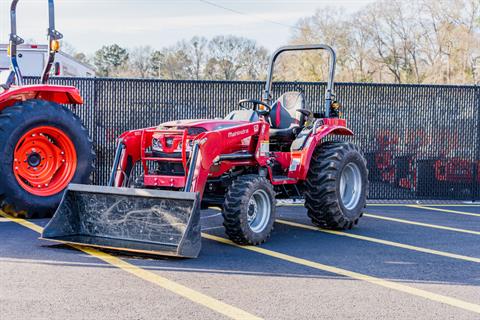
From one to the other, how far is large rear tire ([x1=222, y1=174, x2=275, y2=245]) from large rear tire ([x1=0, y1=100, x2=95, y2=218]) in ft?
9.68

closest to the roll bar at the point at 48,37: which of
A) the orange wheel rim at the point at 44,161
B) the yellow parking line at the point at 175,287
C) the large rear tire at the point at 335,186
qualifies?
the orange wheel rim at the point at 44,161

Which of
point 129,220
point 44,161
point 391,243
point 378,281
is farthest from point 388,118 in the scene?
point 378,281

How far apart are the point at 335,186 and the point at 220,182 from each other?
1.58 metres

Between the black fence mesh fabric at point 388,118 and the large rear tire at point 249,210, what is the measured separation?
492cm

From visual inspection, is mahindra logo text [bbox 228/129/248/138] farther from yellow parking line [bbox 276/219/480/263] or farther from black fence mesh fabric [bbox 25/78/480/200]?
black fence mesh fabric [bbox 25/78/480/200]

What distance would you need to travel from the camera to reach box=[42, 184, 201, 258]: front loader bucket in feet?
23.5

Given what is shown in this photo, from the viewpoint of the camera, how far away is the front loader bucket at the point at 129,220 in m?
7.17

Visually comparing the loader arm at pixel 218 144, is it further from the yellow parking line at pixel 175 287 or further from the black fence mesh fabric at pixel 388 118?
the black fence mesh fabric at pixel 388 118

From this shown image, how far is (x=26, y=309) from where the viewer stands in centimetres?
521

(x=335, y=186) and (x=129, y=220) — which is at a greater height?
(x=335, y=186)

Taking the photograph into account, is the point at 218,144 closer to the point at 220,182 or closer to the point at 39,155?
the point at 220,182

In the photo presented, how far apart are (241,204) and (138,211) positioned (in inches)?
42.6

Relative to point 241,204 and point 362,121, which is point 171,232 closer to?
point 241,204

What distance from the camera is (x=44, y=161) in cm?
1020
